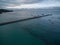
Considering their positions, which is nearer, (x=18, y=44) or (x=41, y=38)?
(x=18, y=44)

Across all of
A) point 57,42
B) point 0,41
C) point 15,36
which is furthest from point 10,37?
point 57,42

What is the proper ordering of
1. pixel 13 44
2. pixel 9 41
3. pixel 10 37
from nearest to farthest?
pixel 13 44
pixel 9 41
pixel 10 37

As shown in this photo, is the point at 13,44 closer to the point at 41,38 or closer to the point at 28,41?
the point at 28,41

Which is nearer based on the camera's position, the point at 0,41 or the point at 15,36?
the point at 0,41

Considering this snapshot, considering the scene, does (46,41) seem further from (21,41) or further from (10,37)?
(10,37)

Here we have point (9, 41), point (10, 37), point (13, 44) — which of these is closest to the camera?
point (13, 44)

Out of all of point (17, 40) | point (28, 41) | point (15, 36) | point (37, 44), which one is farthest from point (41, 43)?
point (15, 36)

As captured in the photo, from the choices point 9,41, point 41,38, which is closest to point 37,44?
point 41,38

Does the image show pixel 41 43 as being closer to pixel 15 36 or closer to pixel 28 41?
pixel 28 41
